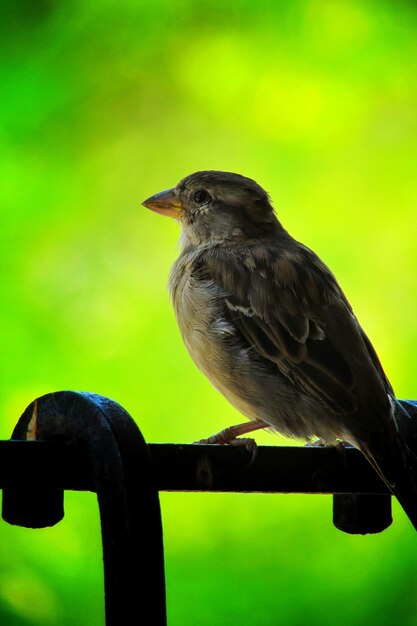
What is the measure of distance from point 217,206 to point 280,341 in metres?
0.87

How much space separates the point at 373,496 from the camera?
1660 mm

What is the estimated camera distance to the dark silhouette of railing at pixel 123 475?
2.98 feet

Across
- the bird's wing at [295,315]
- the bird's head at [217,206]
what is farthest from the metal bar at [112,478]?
the bird's head at [217,206]

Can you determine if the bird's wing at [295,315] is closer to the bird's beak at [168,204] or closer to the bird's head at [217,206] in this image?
the bird's head at [217,206]

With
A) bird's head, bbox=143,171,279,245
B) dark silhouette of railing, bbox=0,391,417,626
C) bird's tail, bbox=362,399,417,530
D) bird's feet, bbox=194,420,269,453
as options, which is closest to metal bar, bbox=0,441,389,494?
dark silhouette of railing, bbox=0,391,417,626

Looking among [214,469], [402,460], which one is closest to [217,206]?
[402,460]

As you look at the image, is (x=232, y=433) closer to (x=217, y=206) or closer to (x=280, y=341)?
(x=280, y=341)

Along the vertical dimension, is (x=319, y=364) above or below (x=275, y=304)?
below

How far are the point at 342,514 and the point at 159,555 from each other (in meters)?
0.78

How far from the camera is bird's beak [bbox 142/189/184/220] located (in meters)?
3.51

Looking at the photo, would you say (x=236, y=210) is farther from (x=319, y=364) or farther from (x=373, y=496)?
(x=373, y=496)

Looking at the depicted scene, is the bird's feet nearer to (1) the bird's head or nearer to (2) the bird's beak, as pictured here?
(1) the bird's head

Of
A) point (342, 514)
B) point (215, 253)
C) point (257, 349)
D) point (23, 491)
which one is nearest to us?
point (23, 491)

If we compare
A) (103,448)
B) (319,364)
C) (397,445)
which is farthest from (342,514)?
(319,364)
